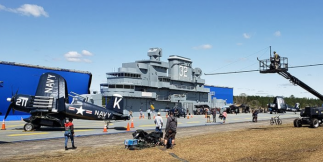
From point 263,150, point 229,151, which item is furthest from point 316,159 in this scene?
point 229,151

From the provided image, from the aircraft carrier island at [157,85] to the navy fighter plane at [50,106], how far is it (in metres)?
30.4

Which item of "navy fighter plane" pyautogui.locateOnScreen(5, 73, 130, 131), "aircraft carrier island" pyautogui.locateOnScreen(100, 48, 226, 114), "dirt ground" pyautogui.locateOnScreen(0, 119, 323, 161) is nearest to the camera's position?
"dirt ground" pyautogui.locateOnScreen(0, 119, 323, 161)

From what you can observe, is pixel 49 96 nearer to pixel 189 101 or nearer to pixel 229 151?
pixel 229 151

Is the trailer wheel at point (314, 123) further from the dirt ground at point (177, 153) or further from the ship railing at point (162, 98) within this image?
the ship railing at point (162, 98)

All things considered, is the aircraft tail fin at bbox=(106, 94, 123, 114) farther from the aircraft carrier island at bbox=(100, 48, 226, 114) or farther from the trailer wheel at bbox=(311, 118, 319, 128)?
the aircraft carrier island at bbox=(100, 48, 226, 114)

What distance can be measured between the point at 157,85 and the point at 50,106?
41.9 metres

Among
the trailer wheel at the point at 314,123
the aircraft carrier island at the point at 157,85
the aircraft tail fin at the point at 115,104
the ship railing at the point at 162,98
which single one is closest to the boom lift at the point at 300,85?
the trailer wheel at the point at 314,123

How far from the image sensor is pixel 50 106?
79.9 feet

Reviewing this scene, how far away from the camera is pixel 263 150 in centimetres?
1477

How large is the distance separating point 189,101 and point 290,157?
202 feet

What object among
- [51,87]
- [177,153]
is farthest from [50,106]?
[177,153]

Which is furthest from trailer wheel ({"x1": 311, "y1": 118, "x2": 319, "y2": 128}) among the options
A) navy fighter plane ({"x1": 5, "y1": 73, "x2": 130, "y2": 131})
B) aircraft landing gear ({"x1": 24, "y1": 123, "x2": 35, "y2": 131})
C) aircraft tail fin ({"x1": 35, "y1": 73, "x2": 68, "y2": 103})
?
aircraft landing gear ({"x1": 24, "y1": 123, "x2": 35, "y2": 131})

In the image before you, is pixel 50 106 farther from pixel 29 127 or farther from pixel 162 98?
pixel 162 98

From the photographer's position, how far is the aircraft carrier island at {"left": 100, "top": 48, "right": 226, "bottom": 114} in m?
60.1
